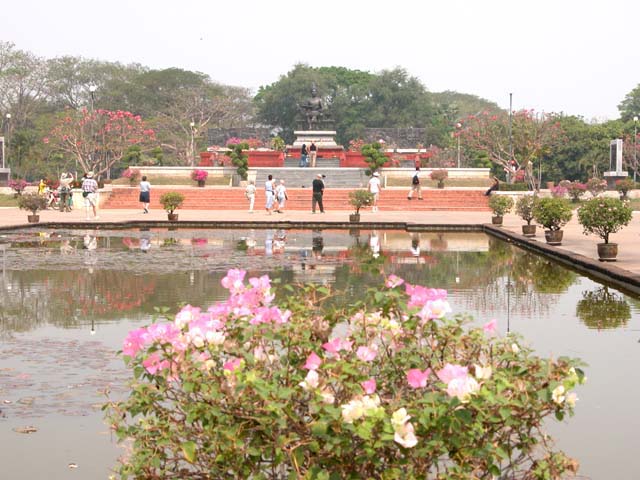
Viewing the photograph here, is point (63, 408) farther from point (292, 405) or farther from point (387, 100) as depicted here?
point (387, 100)

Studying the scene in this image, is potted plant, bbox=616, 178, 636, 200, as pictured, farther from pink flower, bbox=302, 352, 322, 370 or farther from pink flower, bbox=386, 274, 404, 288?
pink flower, bbox=302, 352, 322, 370

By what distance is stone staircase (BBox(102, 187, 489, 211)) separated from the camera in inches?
1588

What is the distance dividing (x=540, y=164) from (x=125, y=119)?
83.6 ft

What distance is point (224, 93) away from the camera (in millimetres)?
79438

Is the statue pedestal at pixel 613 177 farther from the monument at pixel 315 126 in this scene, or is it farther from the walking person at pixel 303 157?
the monument at pixel 315 126

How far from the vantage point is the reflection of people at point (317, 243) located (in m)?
18.4

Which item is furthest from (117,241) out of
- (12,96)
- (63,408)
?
(12,96)

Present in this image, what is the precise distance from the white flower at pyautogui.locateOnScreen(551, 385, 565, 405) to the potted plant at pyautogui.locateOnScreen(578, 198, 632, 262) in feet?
42.9

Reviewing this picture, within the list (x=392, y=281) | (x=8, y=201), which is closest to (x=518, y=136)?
(x=8, y=201)

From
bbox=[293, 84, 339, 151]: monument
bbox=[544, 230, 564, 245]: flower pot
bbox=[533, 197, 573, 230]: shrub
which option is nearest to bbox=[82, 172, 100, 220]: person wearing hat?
bbox=[533, 197, 573, 230]: shrub

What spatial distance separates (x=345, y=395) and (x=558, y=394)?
2.46ft

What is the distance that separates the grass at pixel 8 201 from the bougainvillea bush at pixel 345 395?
41216mm

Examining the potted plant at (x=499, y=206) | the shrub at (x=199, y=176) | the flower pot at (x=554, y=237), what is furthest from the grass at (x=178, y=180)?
the flower pot at (x=554, y=237)

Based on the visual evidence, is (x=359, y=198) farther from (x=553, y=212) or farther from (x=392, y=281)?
(x=392, y=281)
